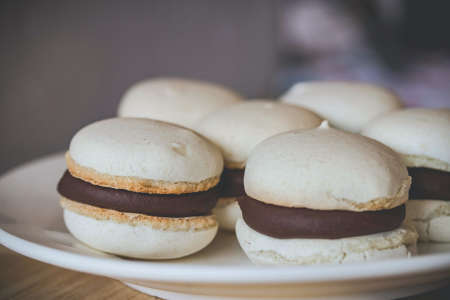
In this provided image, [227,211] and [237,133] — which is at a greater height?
[237,133]

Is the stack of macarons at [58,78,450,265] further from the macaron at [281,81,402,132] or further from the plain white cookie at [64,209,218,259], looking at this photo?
the macaron at [281,81,402,132]

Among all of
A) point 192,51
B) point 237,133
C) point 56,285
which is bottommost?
point 56,285

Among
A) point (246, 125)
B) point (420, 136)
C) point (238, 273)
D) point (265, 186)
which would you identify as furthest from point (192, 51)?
point (238, 273)

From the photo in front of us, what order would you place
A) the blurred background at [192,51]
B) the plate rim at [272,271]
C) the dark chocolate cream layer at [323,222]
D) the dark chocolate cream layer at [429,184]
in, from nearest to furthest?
the plate rim at [272,271] → the dark chocolate cream layer at [323,222] → the dark chocolate cream layer at [429,184] → the blurred background at [192,51]

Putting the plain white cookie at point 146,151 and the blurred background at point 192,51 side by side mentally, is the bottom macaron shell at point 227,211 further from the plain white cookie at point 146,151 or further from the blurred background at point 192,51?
the blurred background at point 192,51

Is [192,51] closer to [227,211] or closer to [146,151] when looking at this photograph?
[227,211]

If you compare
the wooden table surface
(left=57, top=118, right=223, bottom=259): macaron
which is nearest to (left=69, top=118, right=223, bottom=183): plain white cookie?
(left=57, top=118, right=223, bottom=259): macaron

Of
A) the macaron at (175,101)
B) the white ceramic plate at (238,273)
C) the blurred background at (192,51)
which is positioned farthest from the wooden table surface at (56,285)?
the blurred background at (192,51)

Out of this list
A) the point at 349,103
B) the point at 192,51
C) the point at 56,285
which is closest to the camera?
the point at 56,285
